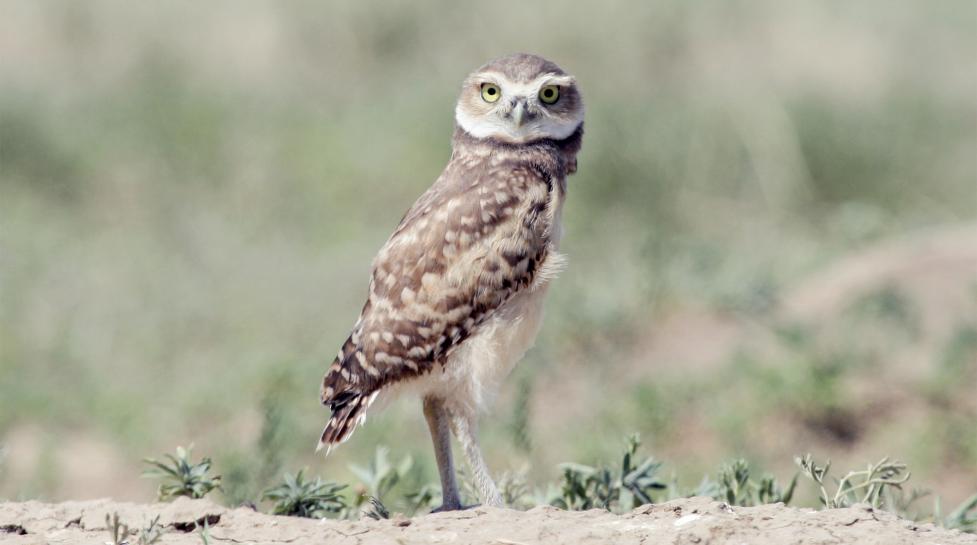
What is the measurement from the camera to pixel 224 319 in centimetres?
994

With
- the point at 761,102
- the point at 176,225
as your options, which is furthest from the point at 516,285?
the point at 761,102

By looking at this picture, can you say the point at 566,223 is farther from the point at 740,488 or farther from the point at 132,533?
the point at 132,533

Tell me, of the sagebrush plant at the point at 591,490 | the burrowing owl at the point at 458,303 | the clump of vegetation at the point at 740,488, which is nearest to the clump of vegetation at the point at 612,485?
the sagebrush plant at the point at 591,490

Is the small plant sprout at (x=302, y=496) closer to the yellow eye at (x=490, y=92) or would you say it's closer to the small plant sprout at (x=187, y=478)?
the small plant sprout at (x=187, y=478)

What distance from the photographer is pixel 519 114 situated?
5410 millimetres

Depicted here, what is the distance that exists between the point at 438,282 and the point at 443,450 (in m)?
0.60

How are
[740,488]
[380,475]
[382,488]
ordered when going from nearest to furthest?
[740,488] → [380,475] → [382,488]

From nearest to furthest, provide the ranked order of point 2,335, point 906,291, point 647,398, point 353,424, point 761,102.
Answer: point 353,424
point 647,398
point 906,291
point 2,335
point 761,102

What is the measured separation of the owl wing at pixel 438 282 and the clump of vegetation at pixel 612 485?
0.61 metres

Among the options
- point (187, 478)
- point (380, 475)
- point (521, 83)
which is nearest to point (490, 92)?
point (521, 83)

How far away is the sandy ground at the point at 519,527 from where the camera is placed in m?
4.02

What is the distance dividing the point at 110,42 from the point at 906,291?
997cm

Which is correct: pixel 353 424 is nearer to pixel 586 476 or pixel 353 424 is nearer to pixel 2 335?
pixel 586 476

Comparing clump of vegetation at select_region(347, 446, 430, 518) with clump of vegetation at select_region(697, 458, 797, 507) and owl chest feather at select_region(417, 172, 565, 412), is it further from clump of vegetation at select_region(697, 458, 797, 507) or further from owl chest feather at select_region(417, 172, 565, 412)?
clump of vegetation at select_region(697, 458, 797, 507)
